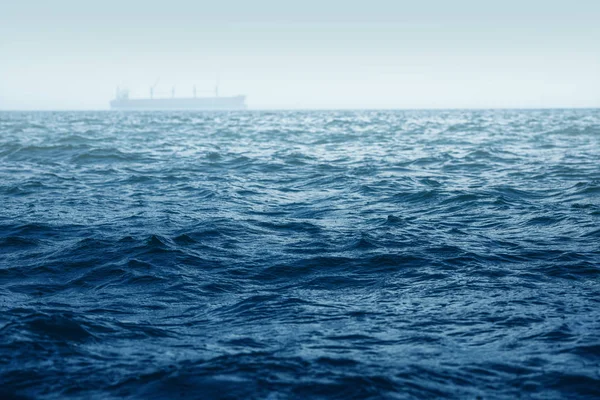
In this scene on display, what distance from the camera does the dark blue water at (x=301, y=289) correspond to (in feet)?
20.5

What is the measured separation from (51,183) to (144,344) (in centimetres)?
1560

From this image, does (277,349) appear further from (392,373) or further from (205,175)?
(205,175)

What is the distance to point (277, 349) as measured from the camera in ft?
22.8

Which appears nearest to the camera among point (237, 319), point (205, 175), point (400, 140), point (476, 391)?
point (476, 391)

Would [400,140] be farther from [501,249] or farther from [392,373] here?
[392,373]

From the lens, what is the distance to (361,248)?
1178 centimetres

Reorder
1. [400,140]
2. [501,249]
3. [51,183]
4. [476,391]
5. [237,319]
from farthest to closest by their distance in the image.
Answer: [400,140] → [51,183] → [501,249] → [237,319] → [476,391]

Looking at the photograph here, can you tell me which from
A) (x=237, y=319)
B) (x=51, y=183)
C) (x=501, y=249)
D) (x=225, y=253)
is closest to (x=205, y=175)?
(x=51, y=183)

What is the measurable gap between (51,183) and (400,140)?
27.2 m

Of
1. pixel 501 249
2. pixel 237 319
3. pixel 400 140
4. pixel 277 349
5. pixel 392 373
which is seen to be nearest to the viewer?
pixel 392 373

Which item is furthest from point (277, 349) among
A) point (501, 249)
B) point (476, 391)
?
point (501, 249)

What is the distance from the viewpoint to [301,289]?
935 cm

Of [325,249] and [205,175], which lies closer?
[325,249]

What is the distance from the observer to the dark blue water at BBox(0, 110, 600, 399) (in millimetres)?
6246
